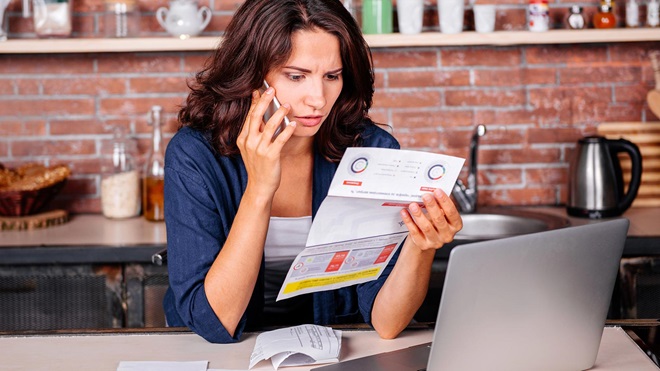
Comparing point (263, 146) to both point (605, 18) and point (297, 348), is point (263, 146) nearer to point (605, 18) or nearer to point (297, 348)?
point (297, 348)

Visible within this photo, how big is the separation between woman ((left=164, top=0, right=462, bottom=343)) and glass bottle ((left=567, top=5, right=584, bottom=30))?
3.74 feet

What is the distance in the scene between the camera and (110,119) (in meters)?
2.90

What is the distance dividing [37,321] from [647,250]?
1.76 meters

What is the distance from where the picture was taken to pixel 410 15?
2711 millimetres

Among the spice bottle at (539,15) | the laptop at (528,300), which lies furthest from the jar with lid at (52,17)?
the laptop at (528,300)

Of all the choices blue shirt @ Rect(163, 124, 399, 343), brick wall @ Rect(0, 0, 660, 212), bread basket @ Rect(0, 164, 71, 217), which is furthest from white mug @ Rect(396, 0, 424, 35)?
bread basket @ Rect(0, 164, 71, 217)

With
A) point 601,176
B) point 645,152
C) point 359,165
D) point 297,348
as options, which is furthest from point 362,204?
point 645,152

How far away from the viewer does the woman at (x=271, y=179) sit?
1541mm

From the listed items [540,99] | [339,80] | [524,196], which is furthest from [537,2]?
[339,80]

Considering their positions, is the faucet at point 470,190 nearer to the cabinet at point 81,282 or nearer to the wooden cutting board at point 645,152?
the wooden cutting board at point 645,152

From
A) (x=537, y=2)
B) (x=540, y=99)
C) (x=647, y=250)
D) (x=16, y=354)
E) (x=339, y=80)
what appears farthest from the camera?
(x=540, y=99)

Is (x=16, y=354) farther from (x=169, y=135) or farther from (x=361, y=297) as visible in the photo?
(x=169, y=135)

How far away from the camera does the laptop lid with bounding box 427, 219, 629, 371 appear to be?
1.14m

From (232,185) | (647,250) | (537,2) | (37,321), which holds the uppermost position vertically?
(537,2)
